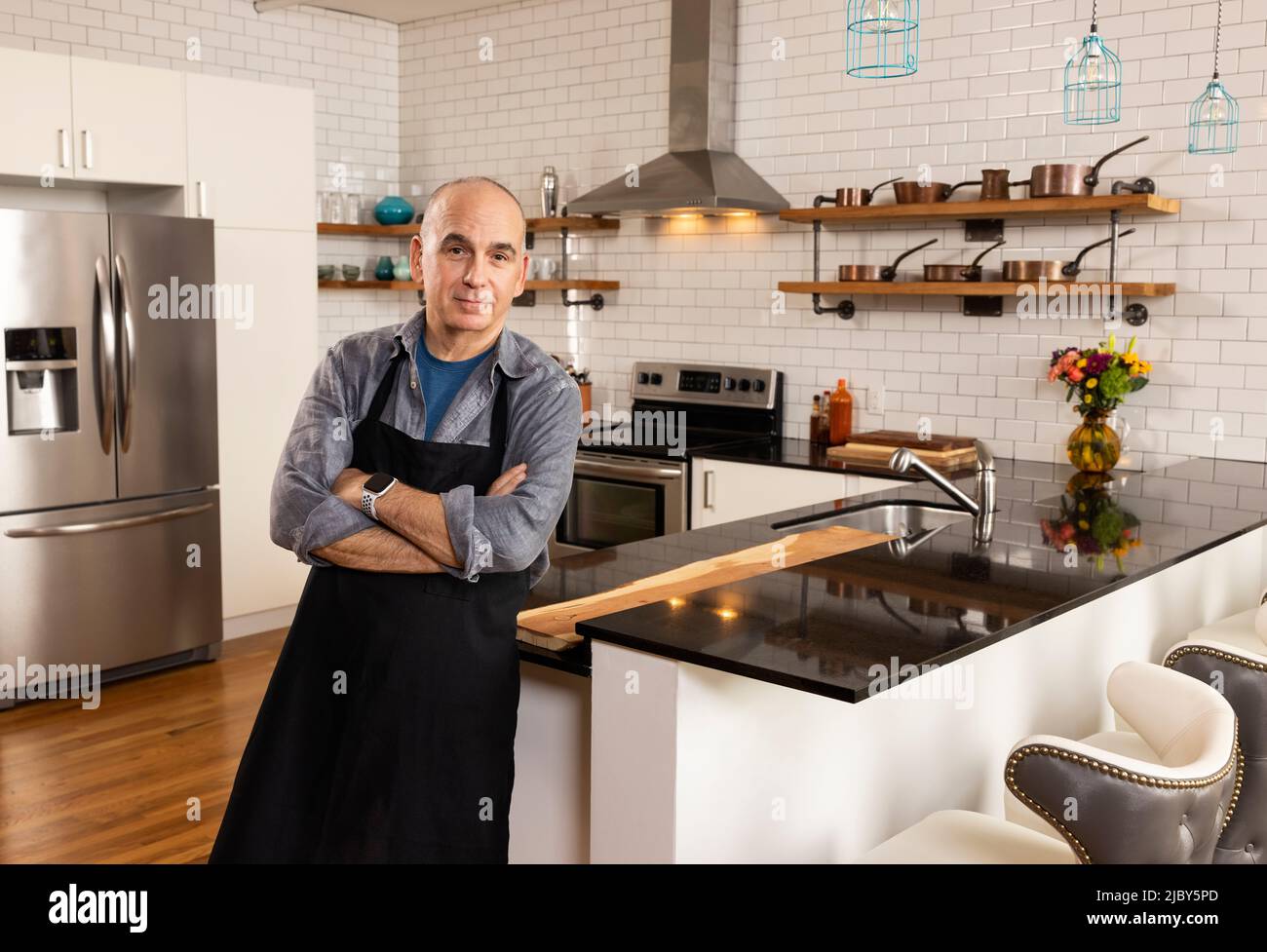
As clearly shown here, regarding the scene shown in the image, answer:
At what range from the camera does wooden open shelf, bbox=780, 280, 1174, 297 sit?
178 inches

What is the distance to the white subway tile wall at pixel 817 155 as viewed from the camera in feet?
15.0

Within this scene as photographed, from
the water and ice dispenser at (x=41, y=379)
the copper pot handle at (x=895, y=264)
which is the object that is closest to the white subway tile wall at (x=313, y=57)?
the water and ice dispenser at (x=41, y=379)

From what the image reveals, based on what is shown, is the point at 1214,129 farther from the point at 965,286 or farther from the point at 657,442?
the point at 657,442

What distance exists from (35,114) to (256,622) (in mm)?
2381

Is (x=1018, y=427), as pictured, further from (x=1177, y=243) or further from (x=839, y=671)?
(x=839, y=671)

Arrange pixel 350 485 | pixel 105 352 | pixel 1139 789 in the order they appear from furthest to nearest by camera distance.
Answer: pixel 105 352 → pixel 350 485 → pixel 1139 789

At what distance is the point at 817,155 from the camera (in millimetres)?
5516

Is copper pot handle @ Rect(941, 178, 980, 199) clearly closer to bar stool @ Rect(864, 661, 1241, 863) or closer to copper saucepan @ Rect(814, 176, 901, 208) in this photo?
copper saucepan @ Rect(814, 176, 901, 208)

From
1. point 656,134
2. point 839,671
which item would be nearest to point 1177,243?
point 656,134

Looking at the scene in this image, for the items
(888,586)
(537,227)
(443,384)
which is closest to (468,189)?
(443,384)

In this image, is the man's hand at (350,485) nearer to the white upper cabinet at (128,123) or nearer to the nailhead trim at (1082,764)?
the nailhead trim at (1082,764)

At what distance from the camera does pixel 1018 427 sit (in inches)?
199
